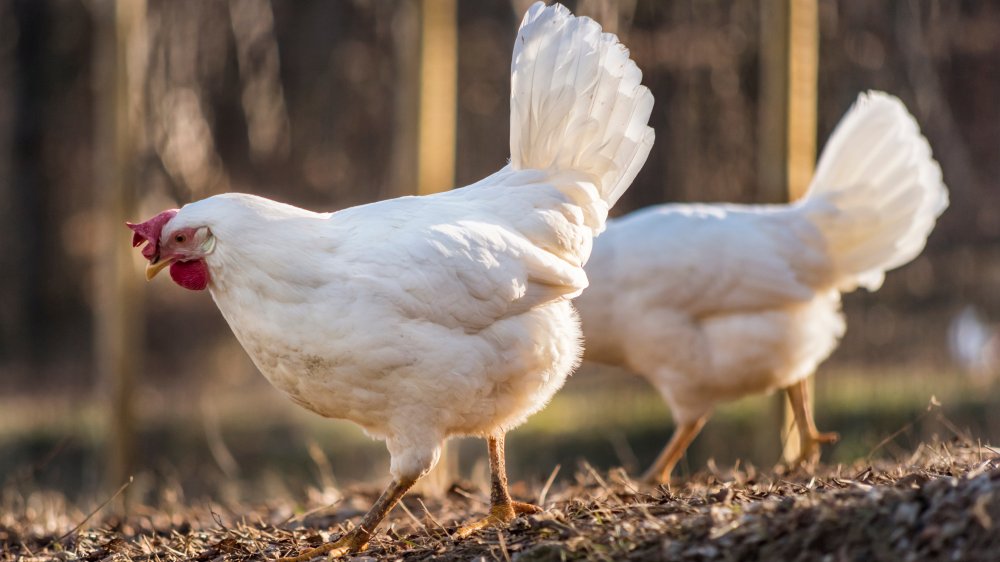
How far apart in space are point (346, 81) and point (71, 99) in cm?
319

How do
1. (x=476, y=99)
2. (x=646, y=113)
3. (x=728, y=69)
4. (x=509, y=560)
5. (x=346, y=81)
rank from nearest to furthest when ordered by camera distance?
(x=509, y=560), (x=646, y=113), (x=728, y=69), (x=476, y=99), (x=346, y=81)

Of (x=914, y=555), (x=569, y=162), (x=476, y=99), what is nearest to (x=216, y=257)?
(x=569, y=162)

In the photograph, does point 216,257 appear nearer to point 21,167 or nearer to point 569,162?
point 569,162

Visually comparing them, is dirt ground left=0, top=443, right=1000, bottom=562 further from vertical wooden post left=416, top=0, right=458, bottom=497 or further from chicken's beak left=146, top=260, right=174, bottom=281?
vertical wooden post left=416, top=0, right=458, bottom=497

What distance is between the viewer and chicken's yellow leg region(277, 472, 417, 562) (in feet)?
12.1

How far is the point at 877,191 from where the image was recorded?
19.0 feet

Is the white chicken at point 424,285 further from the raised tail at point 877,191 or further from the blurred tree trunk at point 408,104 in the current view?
the raised tail at point 877,191

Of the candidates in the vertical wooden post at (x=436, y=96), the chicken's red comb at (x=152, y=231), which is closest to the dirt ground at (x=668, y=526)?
the chicken's red comb at (x=152, y=231)

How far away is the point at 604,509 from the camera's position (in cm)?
357

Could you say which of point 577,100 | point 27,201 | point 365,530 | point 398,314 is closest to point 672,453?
point 577,100

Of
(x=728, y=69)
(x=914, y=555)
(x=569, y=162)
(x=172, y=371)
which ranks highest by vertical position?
(x=728, y=69)

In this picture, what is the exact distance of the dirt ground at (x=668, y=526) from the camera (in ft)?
9.35

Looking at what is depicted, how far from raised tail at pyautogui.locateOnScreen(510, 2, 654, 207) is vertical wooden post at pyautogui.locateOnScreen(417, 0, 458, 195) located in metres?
1.85

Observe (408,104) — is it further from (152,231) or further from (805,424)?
(805,424)
